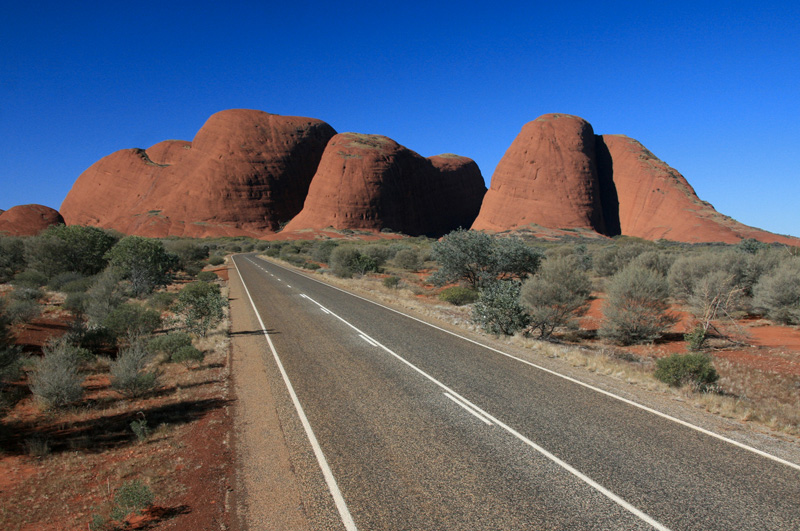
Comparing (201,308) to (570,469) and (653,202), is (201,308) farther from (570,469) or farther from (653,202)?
(653,202)

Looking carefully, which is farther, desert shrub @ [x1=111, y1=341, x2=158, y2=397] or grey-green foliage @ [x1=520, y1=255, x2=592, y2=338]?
grey-green foliage @ [x1=520, y1=255, x2=592, y2=338]

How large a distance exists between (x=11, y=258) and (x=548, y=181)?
68114 millimetres

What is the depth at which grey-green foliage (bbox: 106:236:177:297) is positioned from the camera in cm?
2108

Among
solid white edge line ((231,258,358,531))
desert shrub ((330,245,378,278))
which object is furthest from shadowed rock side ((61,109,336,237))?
solid white edge line ((231,258,358,531))

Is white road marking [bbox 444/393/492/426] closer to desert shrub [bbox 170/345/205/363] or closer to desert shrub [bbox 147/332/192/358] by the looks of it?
desert shrub [bbox 170/345/205/363]

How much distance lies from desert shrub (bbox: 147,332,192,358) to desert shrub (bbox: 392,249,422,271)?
28.0m

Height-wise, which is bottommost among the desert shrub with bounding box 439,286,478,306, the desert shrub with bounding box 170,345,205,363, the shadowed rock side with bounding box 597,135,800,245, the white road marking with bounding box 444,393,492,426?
the desert shrub with bounding box 170,345,205,363

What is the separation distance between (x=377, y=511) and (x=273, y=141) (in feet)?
332

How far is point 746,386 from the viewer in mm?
9094

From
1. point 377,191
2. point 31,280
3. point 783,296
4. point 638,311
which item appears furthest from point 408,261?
point 377,191

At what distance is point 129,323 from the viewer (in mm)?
12594

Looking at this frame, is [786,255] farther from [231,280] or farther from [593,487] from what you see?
[231,280]

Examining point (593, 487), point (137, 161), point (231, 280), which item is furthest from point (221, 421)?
point (137, 161)

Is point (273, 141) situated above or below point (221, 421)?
above
